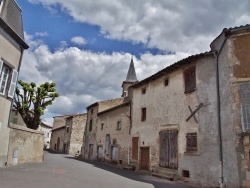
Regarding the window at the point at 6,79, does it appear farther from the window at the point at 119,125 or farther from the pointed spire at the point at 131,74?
the pointed spire at the point at 131,74

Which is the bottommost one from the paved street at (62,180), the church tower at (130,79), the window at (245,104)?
the paved street at (62,180)

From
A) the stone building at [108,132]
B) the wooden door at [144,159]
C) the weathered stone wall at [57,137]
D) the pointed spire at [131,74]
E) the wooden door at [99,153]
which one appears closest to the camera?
the wooden door at [144,159]

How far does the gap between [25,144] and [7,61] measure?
571cm

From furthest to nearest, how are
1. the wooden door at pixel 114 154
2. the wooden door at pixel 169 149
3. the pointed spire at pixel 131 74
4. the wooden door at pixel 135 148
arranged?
1. the pointed spire at pixel 131 74
2. the wooden door at pixel 114 154
3. the wooden door at pixel 135 148
4. the wooden door at pixel 169 149

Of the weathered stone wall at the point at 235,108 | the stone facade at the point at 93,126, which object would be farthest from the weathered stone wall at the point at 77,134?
the weathered stone wall at the point at 235,108

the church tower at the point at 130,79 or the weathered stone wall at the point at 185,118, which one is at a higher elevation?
the church tower at the point at 130,79

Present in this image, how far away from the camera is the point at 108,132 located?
25438 millimetres

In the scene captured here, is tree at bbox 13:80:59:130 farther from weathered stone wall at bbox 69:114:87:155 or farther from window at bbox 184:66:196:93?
weathered stone wall at bbox 69:114:87:155

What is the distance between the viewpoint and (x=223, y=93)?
11656 mm

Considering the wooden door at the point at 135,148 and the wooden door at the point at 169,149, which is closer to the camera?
the wooden door at the point at 169,149

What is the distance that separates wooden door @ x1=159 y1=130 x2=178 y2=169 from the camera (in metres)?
14.5

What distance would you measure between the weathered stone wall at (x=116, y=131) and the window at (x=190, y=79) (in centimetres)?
803

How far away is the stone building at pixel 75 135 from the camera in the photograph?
3697 centimetres

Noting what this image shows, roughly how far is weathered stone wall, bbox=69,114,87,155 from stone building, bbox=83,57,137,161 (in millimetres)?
5570
